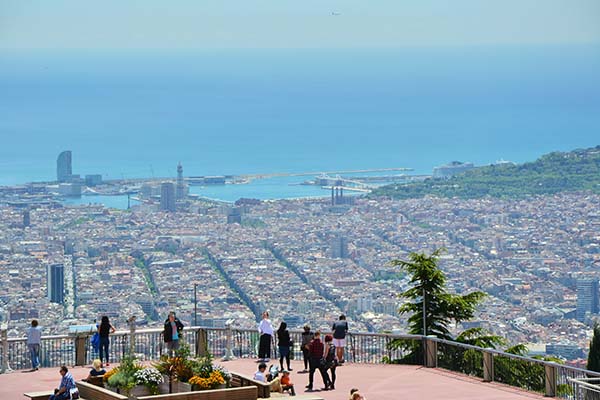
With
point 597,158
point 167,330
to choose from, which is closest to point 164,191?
point 597,158

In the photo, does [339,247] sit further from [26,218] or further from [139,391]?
[139,391]

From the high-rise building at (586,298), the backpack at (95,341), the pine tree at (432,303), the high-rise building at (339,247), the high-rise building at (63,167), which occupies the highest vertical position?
the high-rise building at (63,167)

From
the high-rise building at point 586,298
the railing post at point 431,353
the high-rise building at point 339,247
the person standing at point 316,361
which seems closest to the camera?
the person standing at point 316,361

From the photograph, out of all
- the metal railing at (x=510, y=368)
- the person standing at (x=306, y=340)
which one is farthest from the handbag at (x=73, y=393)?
the metal railing at (x=510, y=368)

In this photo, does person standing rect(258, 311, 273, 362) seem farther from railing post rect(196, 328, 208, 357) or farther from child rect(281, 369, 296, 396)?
child rect(281, 369, 296, 396)

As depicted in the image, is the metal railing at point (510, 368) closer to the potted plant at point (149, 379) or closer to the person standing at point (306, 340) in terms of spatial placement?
the person standing at point (306, 340)

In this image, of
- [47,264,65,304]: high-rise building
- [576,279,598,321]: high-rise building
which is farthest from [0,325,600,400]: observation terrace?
[47,264,65,304]: high-rise building

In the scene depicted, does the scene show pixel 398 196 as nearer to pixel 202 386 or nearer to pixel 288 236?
pixel 288 236

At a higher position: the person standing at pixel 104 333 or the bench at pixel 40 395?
the person standing at pixel 104 333
